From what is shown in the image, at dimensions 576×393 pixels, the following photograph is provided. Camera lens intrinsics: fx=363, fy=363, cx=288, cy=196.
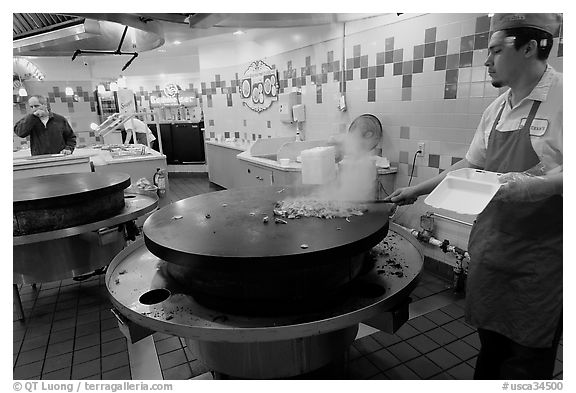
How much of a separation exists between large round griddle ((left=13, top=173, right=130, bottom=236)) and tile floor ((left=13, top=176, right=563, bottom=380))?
780mm

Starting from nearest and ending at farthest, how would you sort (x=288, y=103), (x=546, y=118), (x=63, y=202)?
(x=546, y=118), (x=63, y=202), (x=288, y=103)

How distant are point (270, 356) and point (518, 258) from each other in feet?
3.45

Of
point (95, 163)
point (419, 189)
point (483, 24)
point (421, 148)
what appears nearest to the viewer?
point (419, 189)

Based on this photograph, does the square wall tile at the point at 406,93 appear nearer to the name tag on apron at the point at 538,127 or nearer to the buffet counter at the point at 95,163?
the name tag on apron at the point at 538,127

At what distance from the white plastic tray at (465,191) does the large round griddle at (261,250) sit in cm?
27

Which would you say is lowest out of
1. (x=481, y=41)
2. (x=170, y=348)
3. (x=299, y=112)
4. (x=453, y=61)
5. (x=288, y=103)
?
(x=170, y=348)

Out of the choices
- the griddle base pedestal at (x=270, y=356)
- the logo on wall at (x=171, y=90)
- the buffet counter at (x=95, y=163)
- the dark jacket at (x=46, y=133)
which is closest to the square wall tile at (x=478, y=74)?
the griddle base pedestal at (x=270, y=356)

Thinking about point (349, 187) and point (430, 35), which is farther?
point (430, 35)

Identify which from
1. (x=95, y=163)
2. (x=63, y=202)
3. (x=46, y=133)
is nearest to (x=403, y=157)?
(x=63, y=202)

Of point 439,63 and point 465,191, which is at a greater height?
point 439,63

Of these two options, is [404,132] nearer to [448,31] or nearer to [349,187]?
[448,31]

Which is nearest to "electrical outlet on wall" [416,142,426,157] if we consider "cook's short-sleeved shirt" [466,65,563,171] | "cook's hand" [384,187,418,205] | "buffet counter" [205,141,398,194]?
"buffet counter" [205,141,398,194]

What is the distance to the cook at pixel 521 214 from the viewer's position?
1271 millimetres

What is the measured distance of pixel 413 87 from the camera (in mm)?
3072
